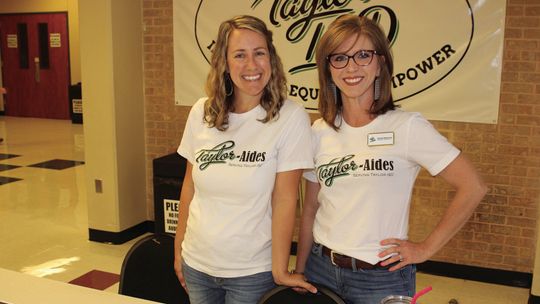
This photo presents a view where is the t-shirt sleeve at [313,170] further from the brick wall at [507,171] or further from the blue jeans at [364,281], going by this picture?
the brick wall at [507,171]

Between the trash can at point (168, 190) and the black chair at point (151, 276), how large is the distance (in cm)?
207

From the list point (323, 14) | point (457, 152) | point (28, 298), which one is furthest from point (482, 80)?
point (28, 298)

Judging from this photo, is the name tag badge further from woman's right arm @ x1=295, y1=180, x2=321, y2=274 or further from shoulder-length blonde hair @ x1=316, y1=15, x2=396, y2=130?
woman's right arm @ x1=295, y1=180, x2=321, y2=274

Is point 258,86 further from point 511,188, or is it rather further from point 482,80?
point 511,188

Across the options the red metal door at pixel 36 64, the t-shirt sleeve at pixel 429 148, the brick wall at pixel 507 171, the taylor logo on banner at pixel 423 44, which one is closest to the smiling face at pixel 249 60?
the t-shirt sleeve at pixel 429 148

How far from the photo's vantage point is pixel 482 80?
3736 mm

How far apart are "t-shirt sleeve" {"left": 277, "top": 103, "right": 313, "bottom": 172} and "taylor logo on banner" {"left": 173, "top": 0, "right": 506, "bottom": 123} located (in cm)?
231

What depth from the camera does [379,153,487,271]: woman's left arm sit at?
1.72m

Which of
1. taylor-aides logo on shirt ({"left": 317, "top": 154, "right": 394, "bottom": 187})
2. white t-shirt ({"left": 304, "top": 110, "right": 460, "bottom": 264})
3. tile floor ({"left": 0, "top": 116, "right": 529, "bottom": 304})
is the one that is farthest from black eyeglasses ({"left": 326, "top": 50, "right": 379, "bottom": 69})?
tile floor ({"left": 0, "top": 116, "right": 529, "bottom": 304})

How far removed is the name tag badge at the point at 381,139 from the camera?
5.67 ft

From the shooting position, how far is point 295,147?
1.79 meters

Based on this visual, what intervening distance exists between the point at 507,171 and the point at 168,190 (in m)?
2.43

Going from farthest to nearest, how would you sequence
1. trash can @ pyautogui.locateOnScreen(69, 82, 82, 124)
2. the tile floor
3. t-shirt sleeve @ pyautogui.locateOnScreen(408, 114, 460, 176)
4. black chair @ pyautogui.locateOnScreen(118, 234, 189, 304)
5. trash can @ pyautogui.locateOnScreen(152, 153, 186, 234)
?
trash can @ pyautogui.locateOnScreen(69, 82, 82, 124)
trash can @ pyautogui.locateOnScreen(152, 153, 186, 234)
the tile floor
black chair @ pyautogui.locateOnScreen(118, 234, 189, 304)
t-shirt sleeve @ pyautogui.locateOnScreen(408, 114, 460, 176)

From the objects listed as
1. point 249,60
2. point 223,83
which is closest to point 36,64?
point 223,83
